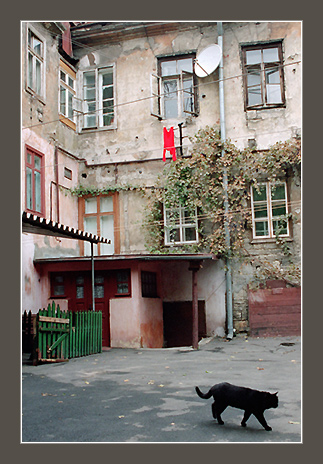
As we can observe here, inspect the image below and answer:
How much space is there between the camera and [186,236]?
11109mm

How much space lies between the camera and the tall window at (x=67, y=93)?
382 inches

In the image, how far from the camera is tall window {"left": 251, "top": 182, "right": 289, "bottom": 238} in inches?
391

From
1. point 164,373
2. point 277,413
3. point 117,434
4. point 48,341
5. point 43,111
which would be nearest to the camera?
point 117,434

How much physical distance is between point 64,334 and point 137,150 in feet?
15.5

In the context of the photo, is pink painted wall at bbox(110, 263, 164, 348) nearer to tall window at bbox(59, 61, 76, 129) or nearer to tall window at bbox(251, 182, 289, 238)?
tall window at bbox(251, 182, 289, 238)

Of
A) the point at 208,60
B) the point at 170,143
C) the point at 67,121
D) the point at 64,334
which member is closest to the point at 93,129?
the point at 67,121

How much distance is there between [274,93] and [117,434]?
7.80m

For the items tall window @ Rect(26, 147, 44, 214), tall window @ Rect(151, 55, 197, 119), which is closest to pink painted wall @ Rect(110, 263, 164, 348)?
tall window @ Rect(26, 147, 44, 214)

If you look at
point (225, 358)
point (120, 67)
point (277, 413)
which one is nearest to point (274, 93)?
point (120, 67)

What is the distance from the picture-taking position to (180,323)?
11219mm

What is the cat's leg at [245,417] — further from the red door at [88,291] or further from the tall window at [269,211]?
the red door at [88,291]

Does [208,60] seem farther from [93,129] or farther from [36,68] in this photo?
[36,68]

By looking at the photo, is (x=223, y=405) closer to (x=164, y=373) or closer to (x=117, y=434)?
(x=117, y=434)

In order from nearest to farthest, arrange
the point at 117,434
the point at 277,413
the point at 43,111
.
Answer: the point at 117,434
the point at 277,413
the point at 43,111
